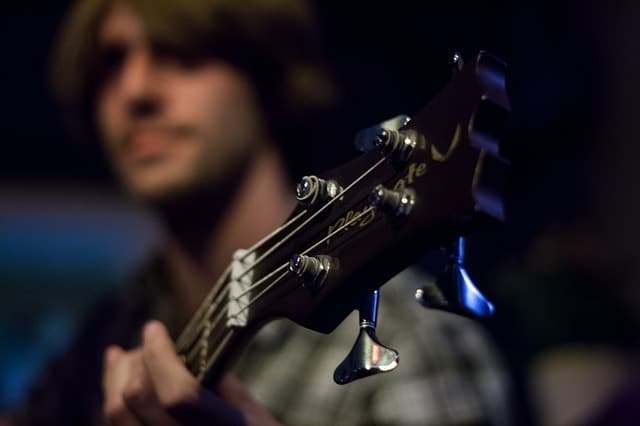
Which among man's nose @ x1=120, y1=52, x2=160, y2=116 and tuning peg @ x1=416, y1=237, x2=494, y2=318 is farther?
man's nose @ x1=120, y1=52, x2=160, y2=116

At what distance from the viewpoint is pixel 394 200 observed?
585 mm

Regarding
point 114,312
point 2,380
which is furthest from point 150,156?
point 2,380

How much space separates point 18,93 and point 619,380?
6.58ft

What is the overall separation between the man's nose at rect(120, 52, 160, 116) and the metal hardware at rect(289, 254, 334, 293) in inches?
24.7

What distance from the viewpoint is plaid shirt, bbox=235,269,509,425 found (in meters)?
1.16

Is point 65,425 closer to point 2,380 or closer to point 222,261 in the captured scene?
point 222,261

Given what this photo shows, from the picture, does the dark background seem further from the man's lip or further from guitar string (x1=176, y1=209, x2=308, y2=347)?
guitar string (x1=176, y1=209, x2=308, y2=347)

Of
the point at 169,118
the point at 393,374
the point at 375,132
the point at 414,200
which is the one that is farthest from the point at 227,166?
the point at 414,200

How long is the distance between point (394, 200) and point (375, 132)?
100mm

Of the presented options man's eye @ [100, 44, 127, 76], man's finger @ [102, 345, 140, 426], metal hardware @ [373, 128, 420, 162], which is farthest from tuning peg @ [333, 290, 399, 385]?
man's eye @ [100, 44, 127, 76]

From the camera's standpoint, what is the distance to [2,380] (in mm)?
2145

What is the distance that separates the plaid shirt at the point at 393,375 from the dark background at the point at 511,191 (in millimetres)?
684

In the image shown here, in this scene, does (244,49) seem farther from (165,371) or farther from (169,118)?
(165,371)

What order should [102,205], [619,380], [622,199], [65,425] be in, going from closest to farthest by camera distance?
[65,425] < [619,380] < [102,205] < [622,199]
